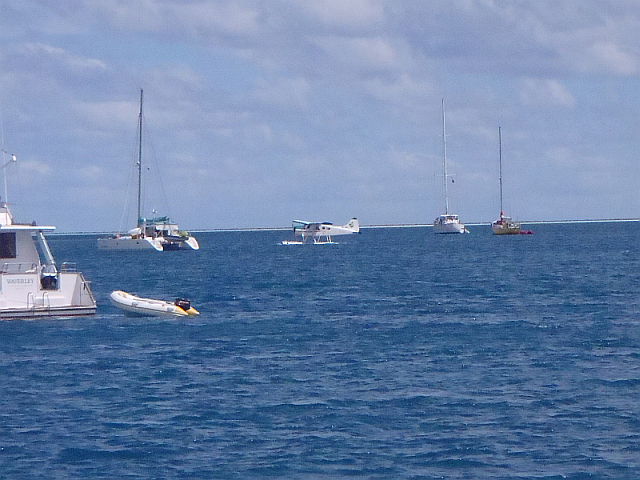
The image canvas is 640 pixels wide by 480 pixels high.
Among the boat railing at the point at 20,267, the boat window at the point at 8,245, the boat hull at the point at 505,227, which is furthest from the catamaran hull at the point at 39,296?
the boat hull at the point at 505,227

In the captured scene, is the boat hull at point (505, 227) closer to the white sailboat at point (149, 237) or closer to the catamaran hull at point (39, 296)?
the white sailboat at point (149, 237)

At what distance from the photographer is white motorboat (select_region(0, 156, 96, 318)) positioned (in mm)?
41094

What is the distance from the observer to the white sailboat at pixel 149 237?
134250mm

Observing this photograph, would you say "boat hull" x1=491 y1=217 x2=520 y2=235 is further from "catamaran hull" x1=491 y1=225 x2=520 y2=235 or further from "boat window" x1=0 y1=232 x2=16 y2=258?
"boat window" x1=0 y1=232 x2=16 y2=258

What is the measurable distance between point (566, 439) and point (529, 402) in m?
3.82

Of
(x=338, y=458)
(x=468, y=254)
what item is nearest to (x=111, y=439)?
(x=338, y=458)

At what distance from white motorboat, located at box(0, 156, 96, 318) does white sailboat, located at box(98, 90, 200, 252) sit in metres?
91.1

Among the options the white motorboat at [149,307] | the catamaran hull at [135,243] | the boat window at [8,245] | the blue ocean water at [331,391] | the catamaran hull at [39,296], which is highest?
the boat window at [8,245]

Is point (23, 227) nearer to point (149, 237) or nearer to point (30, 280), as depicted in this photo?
point (30, 280)

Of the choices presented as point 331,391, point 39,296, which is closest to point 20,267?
point 39,296

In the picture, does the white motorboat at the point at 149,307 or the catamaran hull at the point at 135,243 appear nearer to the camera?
the white motorboat at the point at 149,307

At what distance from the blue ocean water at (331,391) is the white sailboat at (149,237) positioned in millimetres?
81749

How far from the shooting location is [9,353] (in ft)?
115

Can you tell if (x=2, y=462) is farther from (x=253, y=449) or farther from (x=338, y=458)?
(x=338, y=458)
